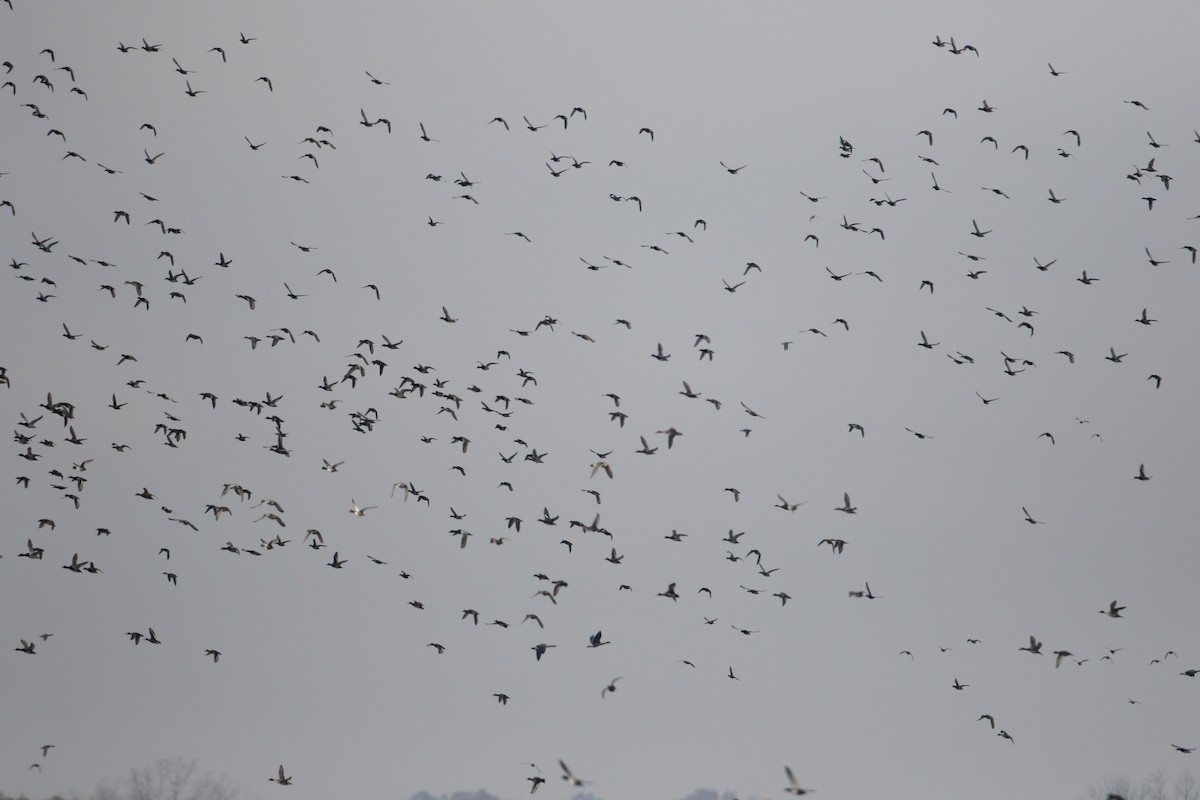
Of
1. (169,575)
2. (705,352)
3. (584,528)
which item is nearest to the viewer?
(584,528)

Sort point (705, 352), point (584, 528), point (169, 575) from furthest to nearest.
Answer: point (169, 575)
point (705, 352)
point (584, 528)

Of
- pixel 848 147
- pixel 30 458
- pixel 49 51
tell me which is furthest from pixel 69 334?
pixel 848 147

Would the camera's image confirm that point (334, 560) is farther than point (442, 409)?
No

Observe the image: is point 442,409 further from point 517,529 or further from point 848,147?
point 848,147

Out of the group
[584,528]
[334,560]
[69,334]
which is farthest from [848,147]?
[69,334]

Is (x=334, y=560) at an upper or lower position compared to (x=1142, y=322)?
lower

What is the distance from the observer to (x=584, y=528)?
7550 cm

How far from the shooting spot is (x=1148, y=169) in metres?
77.2

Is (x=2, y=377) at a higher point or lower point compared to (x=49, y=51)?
lower

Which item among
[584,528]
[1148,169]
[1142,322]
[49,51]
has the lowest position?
[584,528]

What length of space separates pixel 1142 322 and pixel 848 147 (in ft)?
46.1

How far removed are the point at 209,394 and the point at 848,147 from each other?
29.7 meters

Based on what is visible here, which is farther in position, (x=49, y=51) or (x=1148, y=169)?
(x=49, y=51)

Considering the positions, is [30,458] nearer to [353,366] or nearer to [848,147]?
[353,366]
